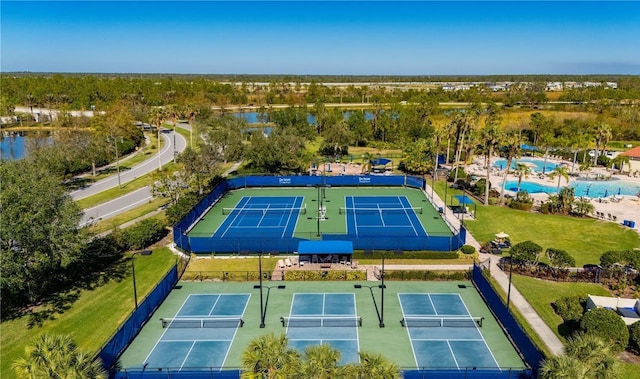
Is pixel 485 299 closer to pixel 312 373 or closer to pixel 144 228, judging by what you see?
pixel 312 373

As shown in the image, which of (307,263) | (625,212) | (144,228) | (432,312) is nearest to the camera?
(432,312)

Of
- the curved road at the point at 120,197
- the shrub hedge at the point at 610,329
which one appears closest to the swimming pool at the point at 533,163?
→ the shrub hedge at the point at 610,329

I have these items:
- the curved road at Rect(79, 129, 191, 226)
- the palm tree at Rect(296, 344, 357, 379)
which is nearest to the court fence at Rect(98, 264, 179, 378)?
the curved road at Rect(79, 129, 191, 226)

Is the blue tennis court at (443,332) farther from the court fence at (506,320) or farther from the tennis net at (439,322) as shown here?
the court fence at (506,320)

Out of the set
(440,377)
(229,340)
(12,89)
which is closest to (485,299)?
(440,377)

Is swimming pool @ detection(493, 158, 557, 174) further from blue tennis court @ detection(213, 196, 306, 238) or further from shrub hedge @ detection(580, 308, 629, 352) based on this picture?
shrub hedge @ detection(580, 308, 629, 352)

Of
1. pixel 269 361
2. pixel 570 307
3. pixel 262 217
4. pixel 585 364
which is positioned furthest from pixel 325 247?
pixel 585 364

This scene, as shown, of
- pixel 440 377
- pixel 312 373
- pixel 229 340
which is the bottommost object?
pixel 229 340
